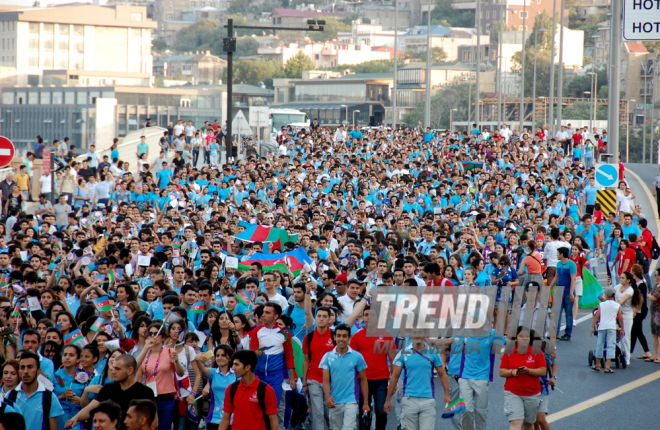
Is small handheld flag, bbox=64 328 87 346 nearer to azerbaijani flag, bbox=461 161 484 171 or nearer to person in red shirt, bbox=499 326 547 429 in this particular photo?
person in red shirt, bbox=499 326 547 429

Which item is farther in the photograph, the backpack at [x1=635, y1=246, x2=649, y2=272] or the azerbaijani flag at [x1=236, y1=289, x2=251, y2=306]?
the backpack at [x1=635, y1=246, x2=649, y2=272]

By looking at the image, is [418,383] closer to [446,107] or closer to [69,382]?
[69,382]

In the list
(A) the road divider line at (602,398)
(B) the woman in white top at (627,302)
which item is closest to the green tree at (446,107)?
(B) the woman in white top at (627,302)

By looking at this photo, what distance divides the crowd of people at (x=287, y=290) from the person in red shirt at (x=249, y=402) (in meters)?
0.02

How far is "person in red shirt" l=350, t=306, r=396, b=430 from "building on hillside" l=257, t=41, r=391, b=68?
6091 inches

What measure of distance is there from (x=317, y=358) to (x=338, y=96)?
110150 millimetres

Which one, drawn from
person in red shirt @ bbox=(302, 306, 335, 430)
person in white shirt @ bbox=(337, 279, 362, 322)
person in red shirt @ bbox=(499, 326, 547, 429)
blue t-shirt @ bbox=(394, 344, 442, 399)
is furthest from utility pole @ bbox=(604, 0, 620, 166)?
blue t-shirt @ bbox=(394, 344, 442, 399)

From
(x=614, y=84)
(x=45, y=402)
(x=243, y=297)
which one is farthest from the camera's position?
(x=614, y=84)

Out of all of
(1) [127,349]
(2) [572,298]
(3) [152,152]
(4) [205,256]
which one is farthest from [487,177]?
(1) [127,349]

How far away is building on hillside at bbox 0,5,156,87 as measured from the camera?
13638 cm

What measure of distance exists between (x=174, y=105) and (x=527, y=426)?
177 ft

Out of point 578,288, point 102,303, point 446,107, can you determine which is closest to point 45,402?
point 102,303

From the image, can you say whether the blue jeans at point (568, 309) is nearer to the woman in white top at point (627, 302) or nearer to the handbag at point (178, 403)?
the woman in white top at point (627, 302)

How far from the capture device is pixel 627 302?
14195 millimetres
